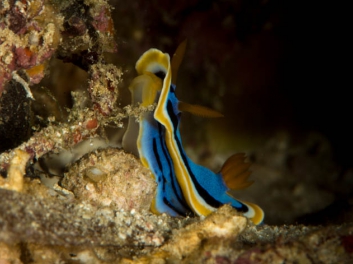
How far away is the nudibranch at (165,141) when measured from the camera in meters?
2.23

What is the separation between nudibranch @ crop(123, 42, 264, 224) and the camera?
223cm

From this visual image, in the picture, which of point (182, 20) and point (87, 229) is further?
point (182, 20)

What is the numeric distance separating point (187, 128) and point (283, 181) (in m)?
1.20

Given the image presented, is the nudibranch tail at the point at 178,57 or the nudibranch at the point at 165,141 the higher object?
the nudibranch tail at the point at 178,57

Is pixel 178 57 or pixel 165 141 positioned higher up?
pixel 178 57

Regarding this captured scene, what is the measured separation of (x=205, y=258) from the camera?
122 centimetres

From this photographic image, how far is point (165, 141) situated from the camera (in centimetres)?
233

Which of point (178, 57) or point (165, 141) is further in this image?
point (165, 141)

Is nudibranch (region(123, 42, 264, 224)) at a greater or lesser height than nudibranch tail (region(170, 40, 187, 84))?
lesser

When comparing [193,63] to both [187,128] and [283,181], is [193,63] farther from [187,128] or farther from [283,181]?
[283,181]

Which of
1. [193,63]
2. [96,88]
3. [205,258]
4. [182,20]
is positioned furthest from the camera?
[193,63]

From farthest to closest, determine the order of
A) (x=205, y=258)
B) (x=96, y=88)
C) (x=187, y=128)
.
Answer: (x=187, y=128) < (x=96, y=88) < (x=205, y=258)

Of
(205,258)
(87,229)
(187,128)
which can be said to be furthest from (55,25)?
(187,128)

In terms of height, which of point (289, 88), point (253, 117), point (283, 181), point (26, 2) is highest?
point (289, 88)
